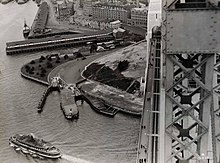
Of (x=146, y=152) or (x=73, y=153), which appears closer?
(x=146, y=152)

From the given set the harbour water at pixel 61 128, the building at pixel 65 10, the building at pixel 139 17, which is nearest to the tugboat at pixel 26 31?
the building at pixel 65 10

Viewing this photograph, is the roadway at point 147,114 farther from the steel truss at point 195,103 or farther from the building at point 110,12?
the building at point 110,12

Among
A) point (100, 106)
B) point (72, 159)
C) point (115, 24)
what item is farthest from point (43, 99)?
point (115, 24)

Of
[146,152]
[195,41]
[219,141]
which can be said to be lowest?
[146,152]

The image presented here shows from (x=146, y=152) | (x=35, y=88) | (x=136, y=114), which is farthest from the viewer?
(x=35, y=88)

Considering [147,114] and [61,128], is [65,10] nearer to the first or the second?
[61,128]

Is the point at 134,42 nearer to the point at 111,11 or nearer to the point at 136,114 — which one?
the point at 111,11

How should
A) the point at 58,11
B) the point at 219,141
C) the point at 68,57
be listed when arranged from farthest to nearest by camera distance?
the point at 58,11 → the point at 68,57 → the point at 219,141

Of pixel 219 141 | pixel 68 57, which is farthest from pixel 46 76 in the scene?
pixel 219 141
